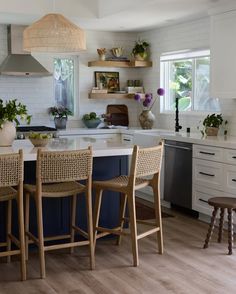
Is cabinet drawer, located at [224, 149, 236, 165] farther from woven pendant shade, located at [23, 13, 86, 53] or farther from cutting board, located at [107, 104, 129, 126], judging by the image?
cutting board, located at [107, 104, 129, 126]

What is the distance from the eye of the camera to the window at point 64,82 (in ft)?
25.8

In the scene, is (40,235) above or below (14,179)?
below

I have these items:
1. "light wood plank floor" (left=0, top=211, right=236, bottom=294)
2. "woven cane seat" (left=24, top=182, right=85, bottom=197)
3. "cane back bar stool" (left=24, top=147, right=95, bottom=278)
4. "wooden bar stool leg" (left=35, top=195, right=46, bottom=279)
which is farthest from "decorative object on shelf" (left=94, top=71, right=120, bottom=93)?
"wooden bar stool leg" (left=35, top=195, right=46, bottom=279)

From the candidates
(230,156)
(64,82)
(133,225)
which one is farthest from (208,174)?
(64,82)

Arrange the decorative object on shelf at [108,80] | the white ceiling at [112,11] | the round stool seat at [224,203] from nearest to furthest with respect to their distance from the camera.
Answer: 1. the round stool seat at [224,203]
2. the white ceiling at [112,11]
3. the decorative object on shelf at [108,80]

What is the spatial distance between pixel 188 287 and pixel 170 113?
4.12 metres

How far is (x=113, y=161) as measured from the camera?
492 centimetres

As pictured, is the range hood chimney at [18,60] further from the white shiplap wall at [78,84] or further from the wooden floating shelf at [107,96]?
the wooden floating shelf at [107,96]

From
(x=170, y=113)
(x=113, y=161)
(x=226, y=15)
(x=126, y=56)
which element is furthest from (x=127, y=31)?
(x=113, y=161)

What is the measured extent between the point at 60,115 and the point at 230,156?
3060 mm

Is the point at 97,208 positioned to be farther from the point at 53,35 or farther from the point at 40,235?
the point at 53,35

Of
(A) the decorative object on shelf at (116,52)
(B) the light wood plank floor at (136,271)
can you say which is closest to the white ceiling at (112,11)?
(A) the decorative object on shelf at (116,52)

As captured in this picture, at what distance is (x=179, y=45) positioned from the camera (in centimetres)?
725

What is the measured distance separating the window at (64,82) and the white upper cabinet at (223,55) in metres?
2.67
